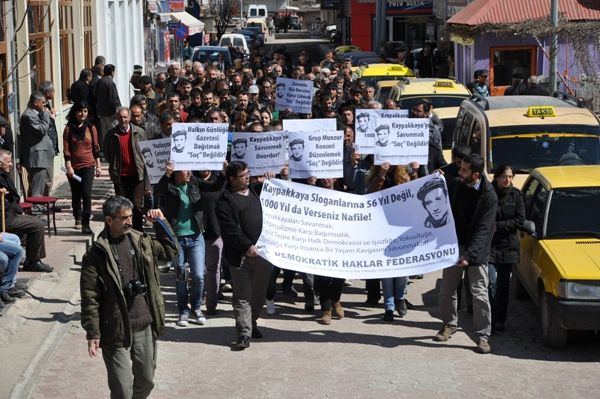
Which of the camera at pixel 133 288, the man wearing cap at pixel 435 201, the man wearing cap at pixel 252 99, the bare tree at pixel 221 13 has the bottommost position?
the camera at pixel 133 288

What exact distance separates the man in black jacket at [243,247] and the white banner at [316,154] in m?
1.45

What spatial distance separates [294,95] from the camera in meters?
20.1

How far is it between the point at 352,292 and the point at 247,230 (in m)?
2.75

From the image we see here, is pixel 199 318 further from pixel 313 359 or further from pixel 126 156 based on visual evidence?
pixel 126 156

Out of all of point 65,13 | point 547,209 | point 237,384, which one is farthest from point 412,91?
point 237,384

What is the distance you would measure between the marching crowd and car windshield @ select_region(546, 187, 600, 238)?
420 mm

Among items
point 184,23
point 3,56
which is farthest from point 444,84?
point 184,23

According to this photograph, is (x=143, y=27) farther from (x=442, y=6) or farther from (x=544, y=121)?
(x=544, y=121)

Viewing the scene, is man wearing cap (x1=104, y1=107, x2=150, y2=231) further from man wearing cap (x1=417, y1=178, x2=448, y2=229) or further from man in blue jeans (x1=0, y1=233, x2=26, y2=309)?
man wearing cap (x1=417, y1=178, x2=448, y2=229)

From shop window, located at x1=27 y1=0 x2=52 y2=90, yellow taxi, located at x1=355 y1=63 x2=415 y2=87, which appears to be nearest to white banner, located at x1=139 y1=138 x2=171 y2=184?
shop window, located at x1=27 y1=0 x2=52 y2=90

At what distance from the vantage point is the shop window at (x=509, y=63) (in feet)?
107

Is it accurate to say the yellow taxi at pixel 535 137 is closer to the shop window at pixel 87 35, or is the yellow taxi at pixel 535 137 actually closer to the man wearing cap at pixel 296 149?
the man wearing cap at pixel 296 149

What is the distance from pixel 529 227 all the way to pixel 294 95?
907 cm

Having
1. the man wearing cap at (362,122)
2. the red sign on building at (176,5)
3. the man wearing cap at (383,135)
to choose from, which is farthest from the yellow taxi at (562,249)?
the red sign on building at (176,5)
